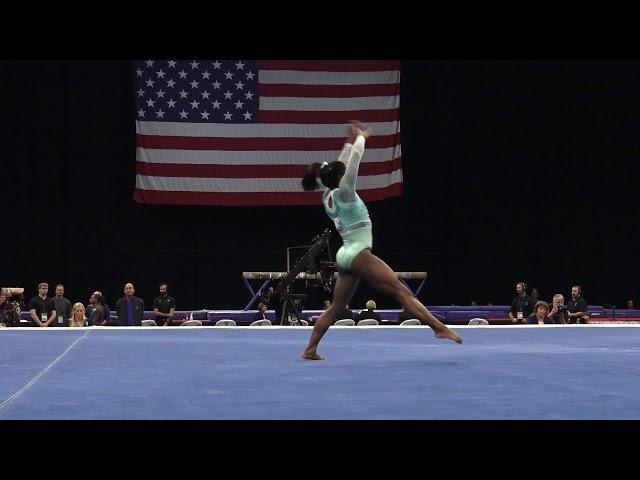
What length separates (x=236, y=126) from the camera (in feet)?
56.6

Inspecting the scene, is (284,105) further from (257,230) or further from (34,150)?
(34,150)

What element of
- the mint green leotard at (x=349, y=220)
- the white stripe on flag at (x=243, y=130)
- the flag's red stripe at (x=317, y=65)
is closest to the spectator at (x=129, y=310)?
the white stripe on flag at (x=243, y=130)

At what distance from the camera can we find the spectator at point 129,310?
40.7 ft

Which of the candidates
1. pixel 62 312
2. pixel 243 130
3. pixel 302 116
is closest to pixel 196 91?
pixel 243 130

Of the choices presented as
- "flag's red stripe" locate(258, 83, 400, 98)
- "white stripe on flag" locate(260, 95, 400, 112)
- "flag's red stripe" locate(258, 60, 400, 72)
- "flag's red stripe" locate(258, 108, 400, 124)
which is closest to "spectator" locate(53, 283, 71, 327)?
"flag's red stripe" locate(258, 108, 400, 124)

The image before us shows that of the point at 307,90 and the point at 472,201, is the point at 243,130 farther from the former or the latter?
the point at 472,201

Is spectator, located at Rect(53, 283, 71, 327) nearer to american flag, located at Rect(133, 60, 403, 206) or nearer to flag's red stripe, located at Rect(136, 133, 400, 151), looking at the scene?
american flag, located at Rect(133, 60, 403, 206)

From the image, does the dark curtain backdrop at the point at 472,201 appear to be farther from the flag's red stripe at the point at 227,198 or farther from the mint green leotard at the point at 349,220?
the mint green leotard at the point at 349,220

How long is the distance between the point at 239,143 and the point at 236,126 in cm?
36

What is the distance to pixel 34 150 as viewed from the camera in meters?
18.0

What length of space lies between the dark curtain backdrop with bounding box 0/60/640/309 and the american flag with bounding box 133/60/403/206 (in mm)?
1384

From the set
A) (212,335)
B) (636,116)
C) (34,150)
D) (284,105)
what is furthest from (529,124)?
(212,335)

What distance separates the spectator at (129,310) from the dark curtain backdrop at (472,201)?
18.9 feet

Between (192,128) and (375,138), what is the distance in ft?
12.4
